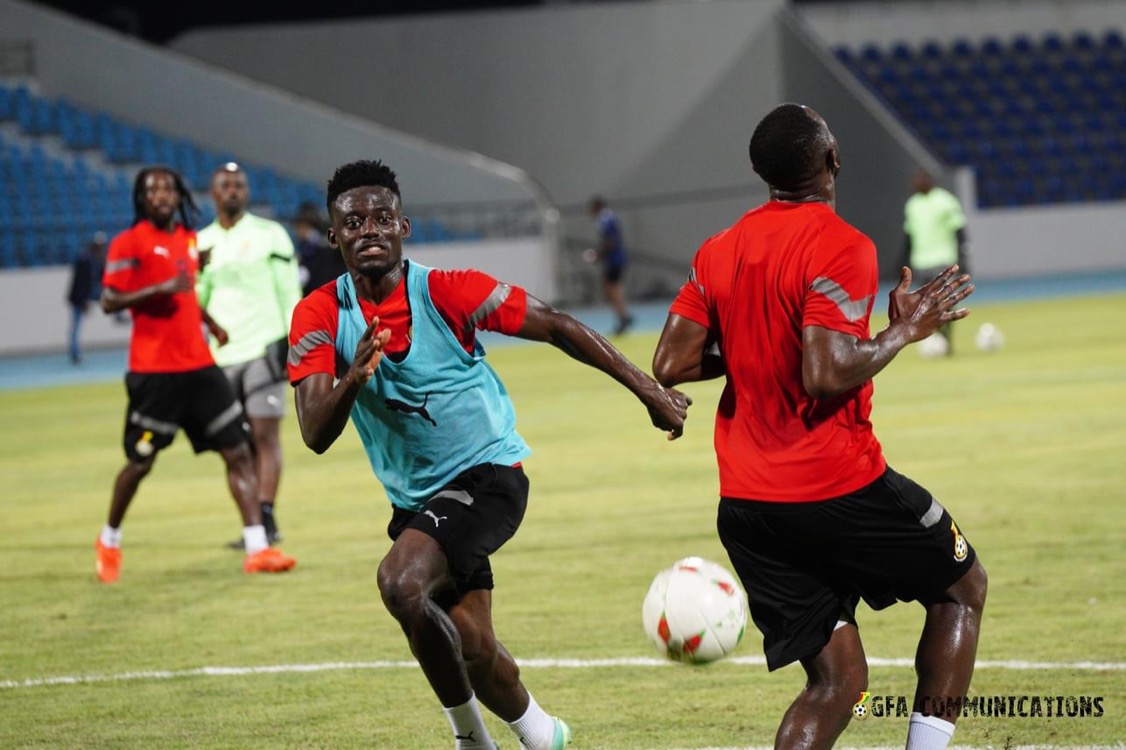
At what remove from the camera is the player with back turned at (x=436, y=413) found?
217 inches

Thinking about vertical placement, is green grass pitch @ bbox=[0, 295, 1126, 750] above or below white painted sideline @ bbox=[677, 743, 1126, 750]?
below

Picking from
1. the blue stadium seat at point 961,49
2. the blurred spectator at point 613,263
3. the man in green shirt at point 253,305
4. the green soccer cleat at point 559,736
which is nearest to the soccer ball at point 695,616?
the green soccer cleat at point 559,736

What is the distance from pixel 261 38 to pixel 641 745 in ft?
122

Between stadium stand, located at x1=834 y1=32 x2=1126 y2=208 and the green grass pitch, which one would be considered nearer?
the green grass pitch

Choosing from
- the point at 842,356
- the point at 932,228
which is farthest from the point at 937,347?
the point at 842,356

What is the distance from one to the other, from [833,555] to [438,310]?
5.45ft

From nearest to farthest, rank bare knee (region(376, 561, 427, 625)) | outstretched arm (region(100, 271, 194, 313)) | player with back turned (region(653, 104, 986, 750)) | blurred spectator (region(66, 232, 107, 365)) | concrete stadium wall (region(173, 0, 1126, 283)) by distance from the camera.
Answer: player with back turned (region(653, 104, 986, 750)) → bare knee (region(376, 561, 427, 625)) → outstretched arm (region(100, 271, 194, 313)) → blurred spectator (region(66, 232, 107, 365)) → concrete stadium wall (region(173, 0, 1126, 283))

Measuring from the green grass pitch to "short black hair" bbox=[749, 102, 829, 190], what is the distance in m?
2.30

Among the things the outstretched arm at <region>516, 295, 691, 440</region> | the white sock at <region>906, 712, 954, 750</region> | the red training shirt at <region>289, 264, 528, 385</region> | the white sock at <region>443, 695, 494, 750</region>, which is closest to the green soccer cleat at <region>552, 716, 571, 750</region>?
the white sock at <region>443, 695, 494, 750</region>

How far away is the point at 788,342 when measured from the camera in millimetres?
4801

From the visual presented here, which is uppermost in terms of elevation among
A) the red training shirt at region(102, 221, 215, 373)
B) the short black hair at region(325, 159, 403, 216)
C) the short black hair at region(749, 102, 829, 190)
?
the short black hair at region(749, 102, 829, 190)

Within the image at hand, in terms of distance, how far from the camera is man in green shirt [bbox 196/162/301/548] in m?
11.1

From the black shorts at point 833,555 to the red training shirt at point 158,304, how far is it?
6.10 metres

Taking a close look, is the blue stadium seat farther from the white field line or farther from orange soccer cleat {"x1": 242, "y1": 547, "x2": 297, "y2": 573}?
the white field line
